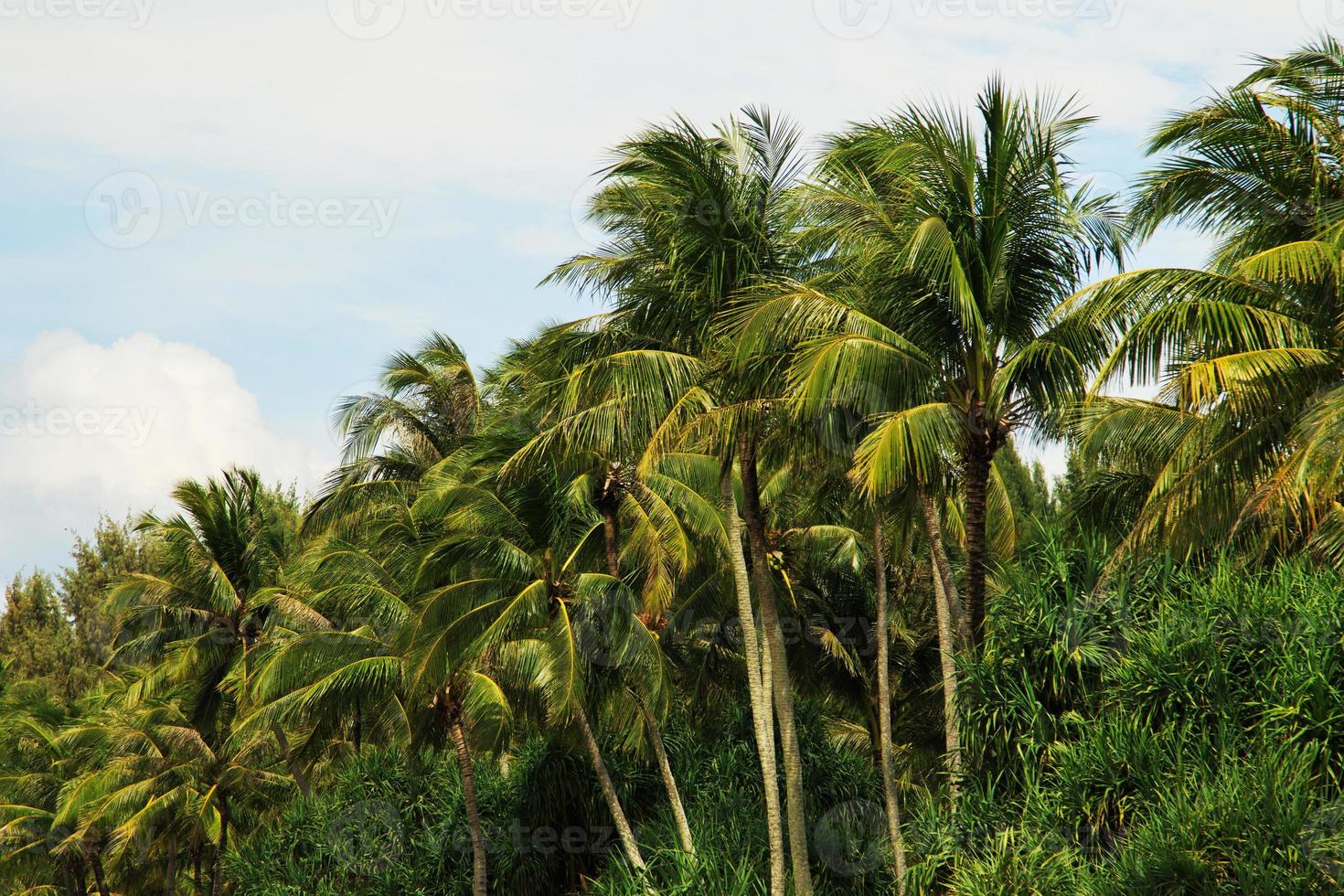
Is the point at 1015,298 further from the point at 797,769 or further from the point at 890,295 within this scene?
the point at 797,769

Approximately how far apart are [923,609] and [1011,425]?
45.6 feet

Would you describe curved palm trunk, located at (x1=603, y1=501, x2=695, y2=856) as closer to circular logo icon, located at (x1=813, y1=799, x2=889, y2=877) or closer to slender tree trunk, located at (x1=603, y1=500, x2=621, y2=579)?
slender tree trunk, located at (x1=603, y1=500, x2=621, y2=579)

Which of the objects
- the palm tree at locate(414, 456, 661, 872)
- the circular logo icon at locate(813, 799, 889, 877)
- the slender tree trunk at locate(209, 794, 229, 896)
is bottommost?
the slender tree trunk at locate(209, 794, 229, 896)

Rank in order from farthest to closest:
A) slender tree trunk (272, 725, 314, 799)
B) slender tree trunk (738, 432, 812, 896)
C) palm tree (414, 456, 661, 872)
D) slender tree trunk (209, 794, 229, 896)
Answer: slender tree trunk (209, 794, 229, 896), slender tree trunk (272, 725, 314, 799), palm tree (414, 456, 661, 872), slender tree trunk (738, 432, 812, 896)

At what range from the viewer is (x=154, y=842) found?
110 ft

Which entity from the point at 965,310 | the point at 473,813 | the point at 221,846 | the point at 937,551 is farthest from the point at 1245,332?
the point at 221,846

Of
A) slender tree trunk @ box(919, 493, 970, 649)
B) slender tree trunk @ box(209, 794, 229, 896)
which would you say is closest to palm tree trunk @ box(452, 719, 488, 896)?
slender tree trunk @ box(919, 493, 970, 649)

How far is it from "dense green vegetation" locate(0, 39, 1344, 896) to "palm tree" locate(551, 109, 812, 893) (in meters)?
0.06

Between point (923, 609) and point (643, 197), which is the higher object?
point (643, 197)

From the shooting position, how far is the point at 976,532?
14000 mm

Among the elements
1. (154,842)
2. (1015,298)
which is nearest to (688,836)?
(1015,298)

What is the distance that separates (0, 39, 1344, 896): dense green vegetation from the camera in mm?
13398

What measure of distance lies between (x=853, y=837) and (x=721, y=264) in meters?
10.1

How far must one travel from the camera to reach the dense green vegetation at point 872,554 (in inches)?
527
